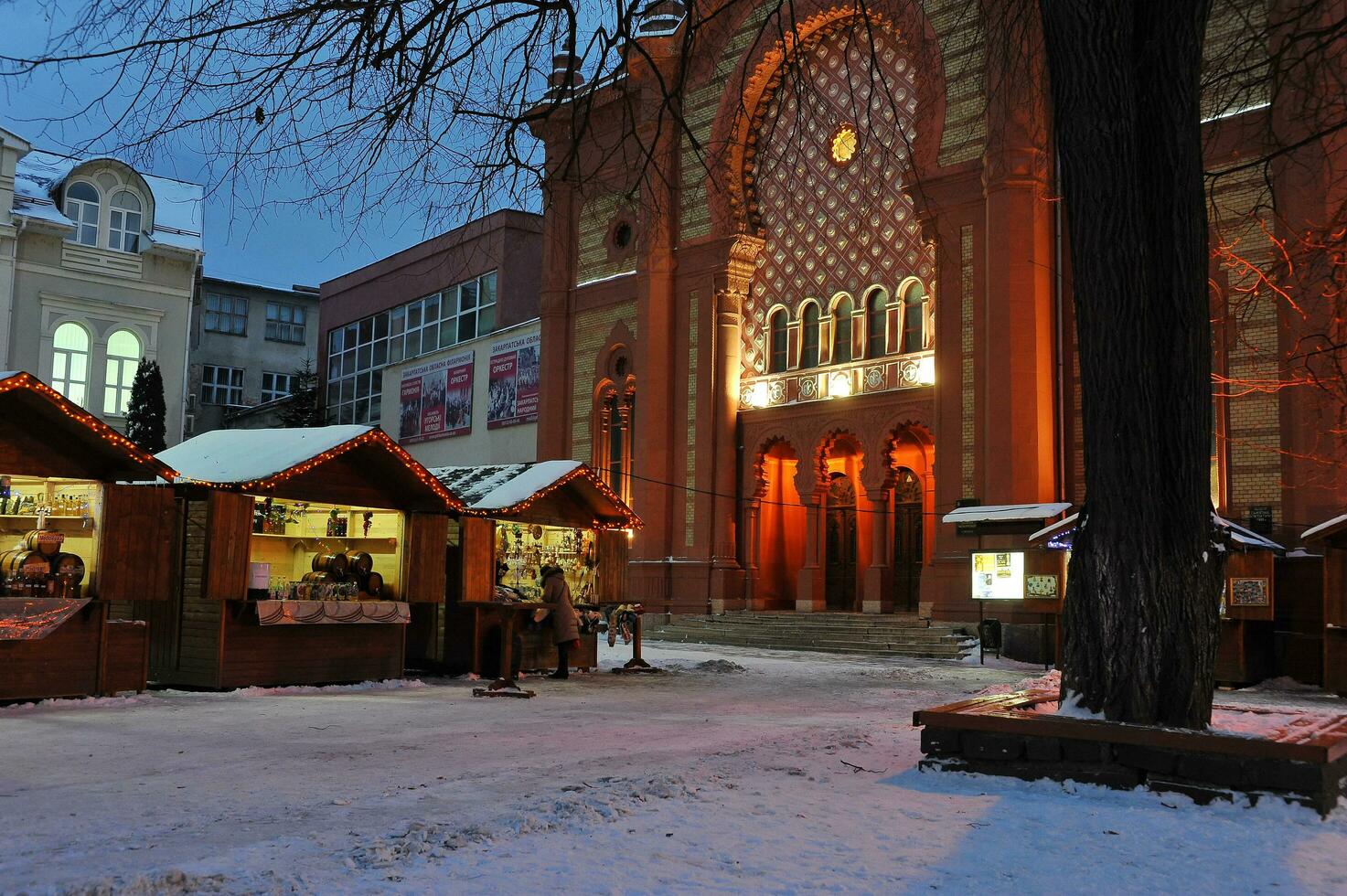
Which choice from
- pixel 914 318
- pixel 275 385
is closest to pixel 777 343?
pixel 914 318

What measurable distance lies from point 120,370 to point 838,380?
22137 mm

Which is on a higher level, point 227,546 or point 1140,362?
point 1140,362

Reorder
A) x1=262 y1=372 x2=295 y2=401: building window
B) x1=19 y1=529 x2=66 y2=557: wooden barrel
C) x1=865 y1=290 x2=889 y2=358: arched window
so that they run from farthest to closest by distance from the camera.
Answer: x1=262 y1=372 x2=295 y2=401: building window, x1=865 y1=290 x2=889 y2=358: arched window, x1=19 y1=529 x2=66 y2=557: wooden barrel

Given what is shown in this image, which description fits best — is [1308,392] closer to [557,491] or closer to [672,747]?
[557,491]

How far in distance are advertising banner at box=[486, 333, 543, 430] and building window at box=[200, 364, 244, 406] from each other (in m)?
21.5

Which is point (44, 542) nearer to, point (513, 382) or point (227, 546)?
→ point (227, 546)

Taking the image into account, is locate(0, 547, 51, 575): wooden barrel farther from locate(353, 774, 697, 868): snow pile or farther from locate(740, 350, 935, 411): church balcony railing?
locate(740, 350, 935, 411): church balcony railing

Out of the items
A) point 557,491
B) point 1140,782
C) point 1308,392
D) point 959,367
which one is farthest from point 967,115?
point 1140,782

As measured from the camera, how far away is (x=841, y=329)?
101 ft

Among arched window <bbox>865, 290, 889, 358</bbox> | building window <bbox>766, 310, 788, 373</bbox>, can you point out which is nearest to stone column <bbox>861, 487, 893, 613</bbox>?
arched window <bbox>865, 290, 889, 358</bbox>

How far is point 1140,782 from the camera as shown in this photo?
7.39 metres

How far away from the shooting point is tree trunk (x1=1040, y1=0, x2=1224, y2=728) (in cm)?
787

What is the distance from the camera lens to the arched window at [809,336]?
31.3m

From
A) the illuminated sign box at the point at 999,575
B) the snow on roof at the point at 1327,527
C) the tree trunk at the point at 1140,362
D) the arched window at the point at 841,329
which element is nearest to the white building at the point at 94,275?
the arched window at the point at 841,329
